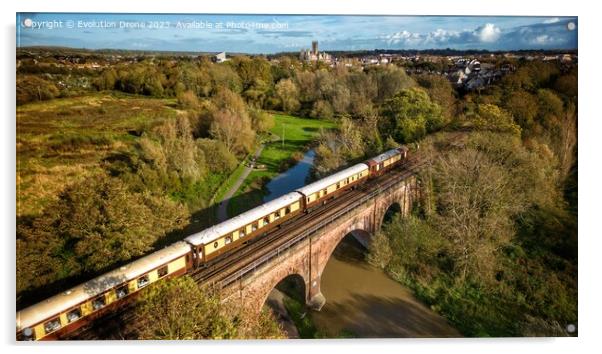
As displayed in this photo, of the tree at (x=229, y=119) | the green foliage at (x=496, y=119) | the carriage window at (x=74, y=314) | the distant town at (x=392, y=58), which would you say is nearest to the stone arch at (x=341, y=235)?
the distant town at (x=392, y=58)

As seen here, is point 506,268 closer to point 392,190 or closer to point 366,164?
point 392,190

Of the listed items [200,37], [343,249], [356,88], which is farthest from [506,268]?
[200,37]

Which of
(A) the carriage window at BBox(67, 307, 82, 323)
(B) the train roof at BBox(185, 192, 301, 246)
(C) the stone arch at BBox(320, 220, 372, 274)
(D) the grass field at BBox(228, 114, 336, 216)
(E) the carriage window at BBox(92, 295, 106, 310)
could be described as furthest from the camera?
(D) the grass field at BBox(228, 114, 336, 216)

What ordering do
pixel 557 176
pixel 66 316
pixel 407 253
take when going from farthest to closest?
pixel 407 253 < pixel 557 176 < pixel 66 316

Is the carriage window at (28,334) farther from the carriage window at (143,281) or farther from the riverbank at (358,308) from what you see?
the riverbank at (358,308)

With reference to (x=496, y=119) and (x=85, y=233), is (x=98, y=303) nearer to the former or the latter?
(x=85, y=233)

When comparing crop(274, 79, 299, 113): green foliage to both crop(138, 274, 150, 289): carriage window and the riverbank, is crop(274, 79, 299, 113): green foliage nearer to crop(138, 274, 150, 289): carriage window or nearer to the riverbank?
the riverbank

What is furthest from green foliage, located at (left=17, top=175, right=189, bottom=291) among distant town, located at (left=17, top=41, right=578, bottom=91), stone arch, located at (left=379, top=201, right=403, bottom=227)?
stone arch, located at (left=379, top=201, right=403, bottom=227)
